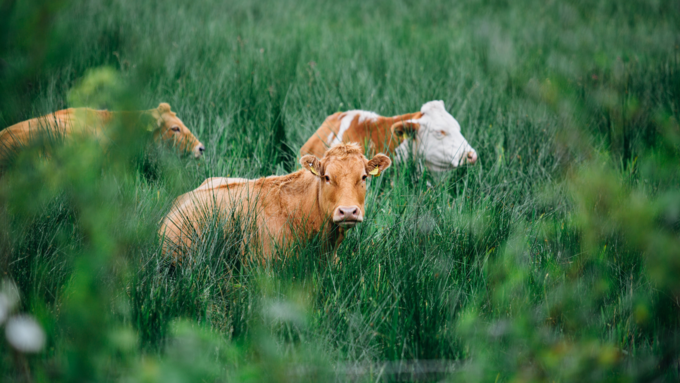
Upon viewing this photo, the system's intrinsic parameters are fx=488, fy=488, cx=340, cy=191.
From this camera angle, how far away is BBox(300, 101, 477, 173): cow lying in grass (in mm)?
4453

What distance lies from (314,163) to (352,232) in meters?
0.51

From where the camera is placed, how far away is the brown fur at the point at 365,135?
4562 mm

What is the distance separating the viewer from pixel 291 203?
128 inches

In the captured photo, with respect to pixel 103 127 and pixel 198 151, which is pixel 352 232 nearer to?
pixel 198 151

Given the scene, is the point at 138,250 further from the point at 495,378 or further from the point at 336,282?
the point at 495,378

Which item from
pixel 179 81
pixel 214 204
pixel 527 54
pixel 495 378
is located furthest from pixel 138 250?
pixel 527 54

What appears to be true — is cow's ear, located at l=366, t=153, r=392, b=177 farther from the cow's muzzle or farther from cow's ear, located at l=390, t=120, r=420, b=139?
the cow's muzzle

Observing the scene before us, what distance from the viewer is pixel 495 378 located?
201 cm

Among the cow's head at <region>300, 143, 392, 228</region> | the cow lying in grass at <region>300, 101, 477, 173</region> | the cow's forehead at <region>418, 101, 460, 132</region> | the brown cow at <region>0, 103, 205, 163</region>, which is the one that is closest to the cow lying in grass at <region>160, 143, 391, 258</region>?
the cow's head at <region>300, 143, 392, 228</region>

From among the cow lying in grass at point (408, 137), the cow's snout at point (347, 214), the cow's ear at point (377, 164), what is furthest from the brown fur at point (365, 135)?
the cow's snout at point (347, 214)

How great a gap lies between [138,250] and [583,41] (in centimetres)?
893

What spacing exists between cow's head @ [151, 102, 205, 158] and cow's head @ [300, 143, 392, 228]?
1.88 meters

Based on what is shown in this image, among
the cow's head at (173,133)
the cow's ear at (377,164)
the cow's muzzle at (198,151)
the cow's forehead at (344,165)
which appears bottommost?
the cow's muzzle at (198,151)

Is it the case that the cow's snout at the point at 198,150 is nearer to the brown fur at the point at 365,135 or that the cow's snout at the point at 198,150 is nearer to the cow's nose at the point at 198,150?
the cow's nose at the point at 198,150
